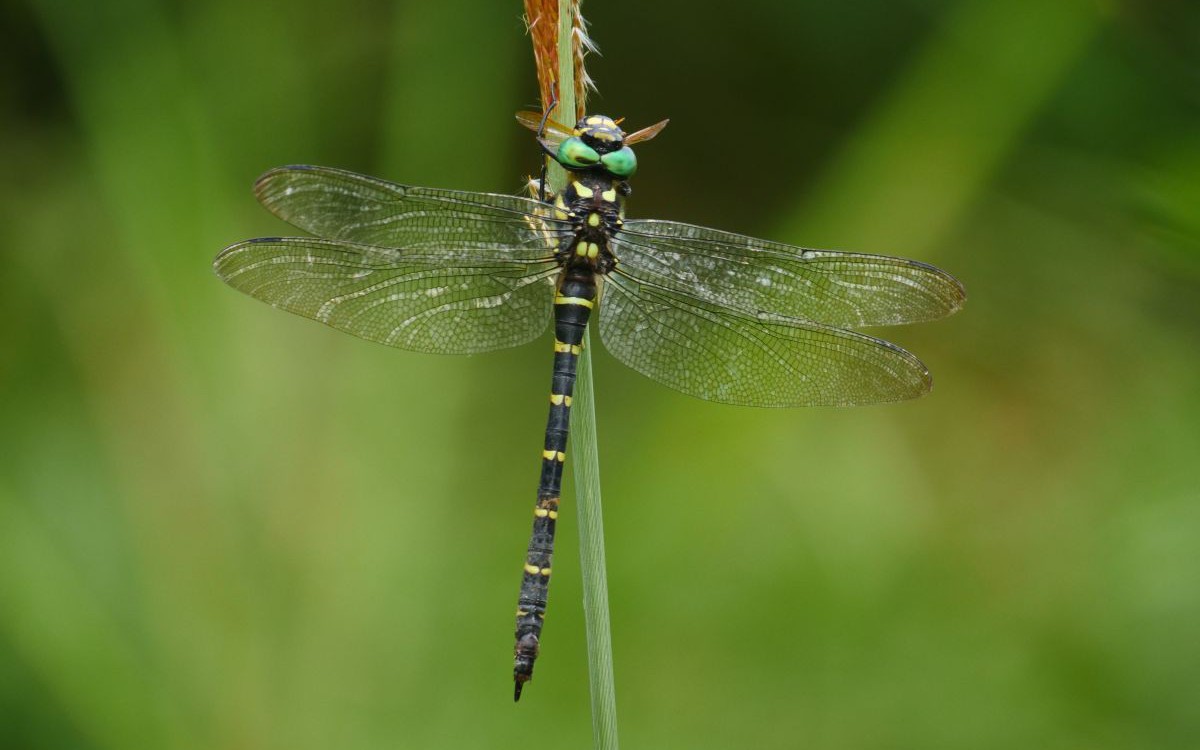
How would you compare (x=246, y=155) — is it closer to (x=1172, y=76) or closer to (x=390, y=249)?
(x=390, y=249)

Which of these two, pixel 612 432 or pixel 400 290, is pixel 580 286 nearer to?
pixel 400 290

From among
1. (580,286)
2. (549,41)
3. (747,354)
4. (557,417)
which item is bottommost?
(557,417)

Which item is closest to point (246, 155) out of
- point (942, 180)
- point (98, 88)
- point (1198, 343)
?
point (98, 88)

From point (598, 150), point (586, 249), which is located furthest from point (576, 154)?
point (586, 249)

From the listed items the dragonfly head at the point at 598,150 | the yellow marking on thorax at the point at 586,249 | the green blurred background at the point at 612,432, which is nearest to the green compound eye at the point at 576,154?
the dragonfly head at the point at 598,150

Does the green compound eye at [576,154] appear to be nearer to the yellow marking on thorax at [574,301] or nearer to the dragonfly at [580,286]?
the dragonfly at [580,286]

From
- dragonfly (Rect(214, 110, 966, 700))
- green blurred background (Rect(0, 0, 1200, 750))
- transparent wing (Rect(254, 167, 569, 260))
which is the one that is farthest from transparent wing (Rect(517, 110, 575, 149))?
green blurred background (Rect(0, 0, 1200, 750))

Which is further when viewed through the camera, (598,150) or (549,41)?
(598,150)

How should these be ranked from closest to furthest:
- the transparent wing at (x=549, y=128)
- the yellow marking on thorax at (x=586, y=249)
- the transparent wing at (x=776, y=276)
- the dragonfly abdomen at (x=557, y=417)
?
the transparent wing at (x=549, y=128) → the dragonfly abdomen at (x=557, y=417) → the transparent wing at (x=776, y=276) → the yellow marking on thorax at (x=586, y=249)

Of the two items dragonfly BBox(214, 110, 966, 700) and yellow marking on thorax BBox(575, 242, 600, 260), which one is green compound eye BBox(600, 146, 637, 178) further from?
yellow marking on thorax BBox(575, 242, 600, 260)
